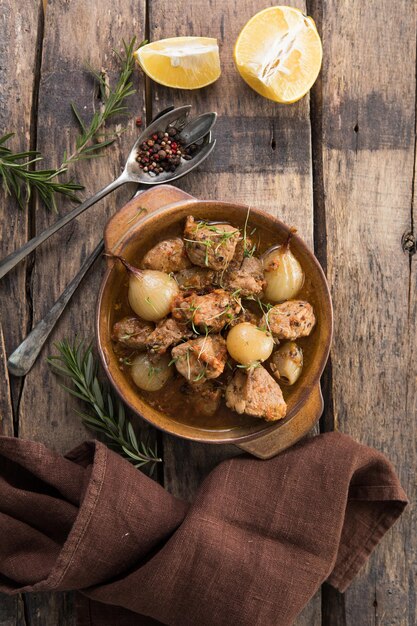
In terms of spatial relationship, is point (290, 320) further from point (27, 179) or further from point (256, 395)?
point (27, 179)

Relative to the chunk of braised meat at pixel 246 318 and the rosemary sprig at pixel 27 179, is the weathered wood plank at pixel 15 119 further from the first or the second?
the chunk of braised meat at pixel 246 318

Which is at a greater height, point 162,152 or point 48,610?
point 162,152

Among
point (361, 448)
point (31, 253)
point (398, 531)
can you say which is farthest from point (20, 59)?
point (398, 531)

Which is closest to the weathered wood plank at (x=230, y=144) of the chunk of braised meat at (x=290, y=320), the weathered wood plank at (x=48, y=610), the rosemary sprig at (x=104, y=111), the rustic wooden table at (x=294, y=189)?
the rustic wooden table at (x=294, y=189)

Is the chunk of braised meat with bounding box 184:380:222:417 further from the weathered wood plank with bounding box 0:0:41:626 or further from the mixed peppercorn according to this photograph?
the mixed peppercorn

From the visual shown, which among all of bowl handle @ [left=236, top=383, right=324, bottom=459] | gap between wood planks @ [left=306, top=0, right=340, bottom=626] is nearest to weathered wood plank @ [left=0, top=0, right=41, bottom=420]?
bowl handle @ [left=236, top=383, right=324, bottom=459]

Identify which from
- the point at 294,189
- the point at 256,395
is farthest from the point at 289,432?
the point at 294,189

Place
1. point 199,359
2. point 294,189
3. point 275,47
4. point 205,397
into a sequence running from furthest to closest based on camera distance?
point 294,189 < point 275,47 < point 205,397 < point 199,359

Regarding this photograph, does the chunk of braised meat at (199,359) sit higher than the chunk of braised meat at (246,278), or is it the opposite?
the chunk of braised meat at (246,278)
